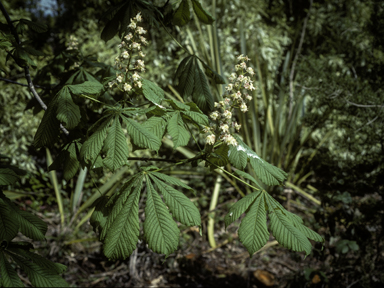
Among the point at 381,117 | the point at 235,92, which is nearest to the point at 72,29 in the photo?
the point at 235,92

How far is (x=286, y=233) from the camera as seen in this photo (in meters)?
0.78

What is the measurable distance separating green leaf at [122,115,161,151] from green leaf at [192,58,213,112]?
38 cm

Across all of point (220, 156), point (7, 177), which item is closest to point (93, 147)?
point (7, 177)

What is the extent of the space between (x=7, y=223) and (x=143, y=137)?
46 cm

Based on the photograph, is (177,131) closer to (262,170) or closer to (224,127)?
(224,127)

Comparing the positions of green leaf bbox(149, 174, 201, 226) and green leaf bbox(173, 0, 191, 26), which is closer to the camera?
A: green leaf bbox(149, 174, 201, 226)

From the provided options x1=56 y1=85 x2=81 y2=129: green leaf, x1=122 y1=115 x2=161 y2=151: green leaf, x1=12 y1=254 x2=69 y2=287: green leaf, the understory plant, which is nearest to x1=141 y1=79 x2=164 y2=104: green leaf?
the understory plant

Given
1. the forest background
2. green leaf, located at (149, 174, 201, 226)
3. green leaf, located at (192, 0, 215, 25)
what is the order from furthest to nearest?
the forest background
green leaf, located at (192, 0, 215, 25)
green leaf, located at (149, 174, 201, 226)

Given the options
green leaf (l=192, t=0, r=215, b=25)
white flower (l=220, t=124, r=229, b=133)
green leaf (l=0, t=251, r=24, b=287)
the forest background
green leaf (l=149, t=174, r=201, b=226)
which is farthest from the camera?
the forest background

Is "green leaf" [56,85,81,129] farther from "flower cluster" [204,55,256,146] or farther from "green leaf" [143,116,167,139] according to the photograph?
"flower cluster" [204,55,256,146]

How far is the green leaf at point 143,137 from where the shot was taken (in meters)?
0.76

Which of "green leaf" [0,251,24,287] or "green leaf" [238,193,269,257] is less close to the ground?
"green leaf" [238,193,269,257]

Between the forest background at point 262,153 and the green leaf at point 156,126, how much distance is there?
0.29 meters

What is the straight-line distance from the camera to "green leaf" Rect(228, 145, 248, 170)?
85 centimetres
